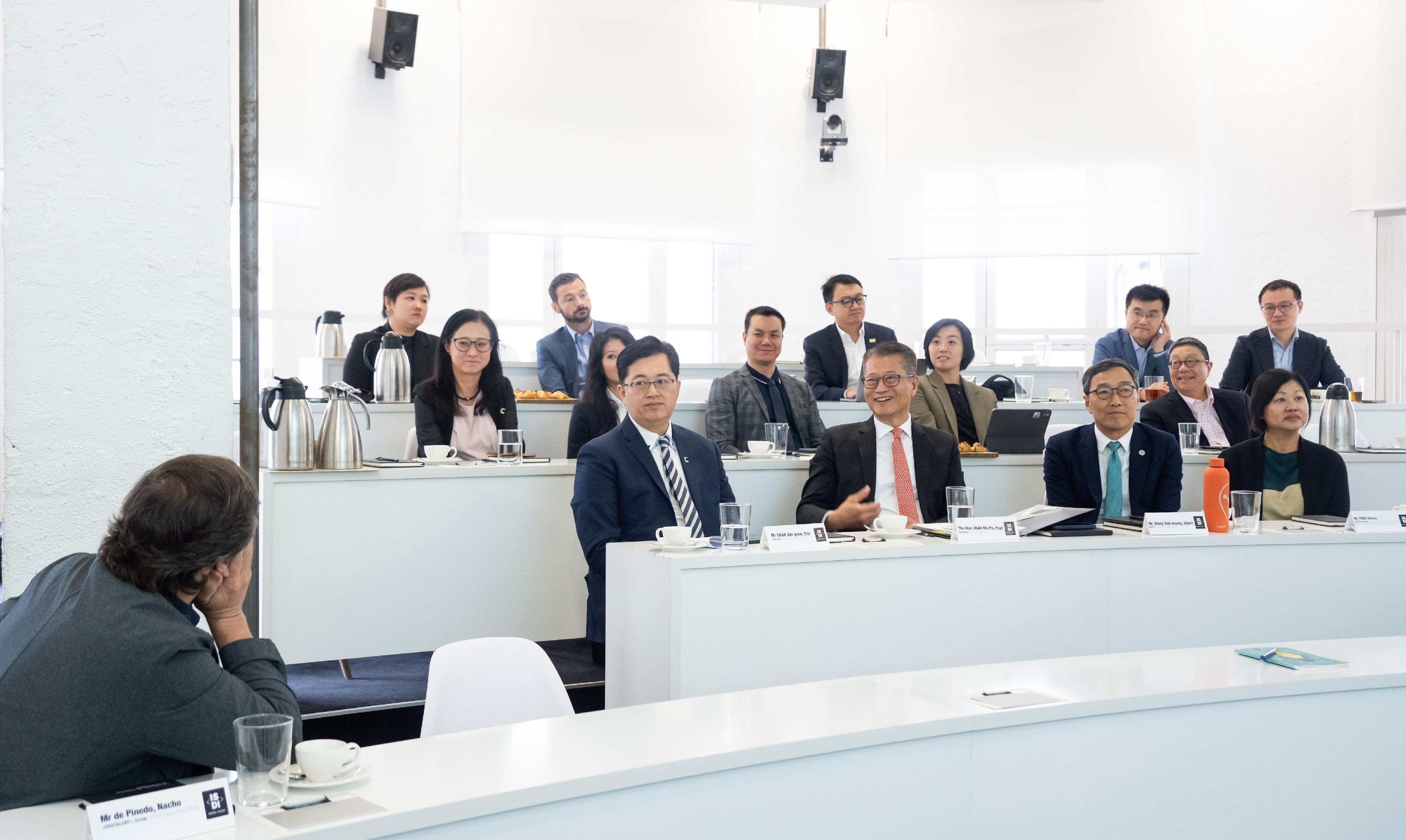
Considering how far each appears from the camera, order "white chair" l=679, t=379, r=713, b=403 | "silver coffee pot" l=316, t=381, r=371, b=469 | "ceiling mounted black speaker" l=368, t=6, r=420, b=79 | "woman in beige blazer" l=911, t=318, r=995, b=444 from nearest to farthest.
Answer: "silver coffee pot" l=316, t=381, r=371, b=469
"woman in beige blazer" l=911, t=318, r=995, b=444
"ceiling mounted black speaker" l=368, t=6, r=420, b=79
"white chair" l=679, t=379, r=713, b=403

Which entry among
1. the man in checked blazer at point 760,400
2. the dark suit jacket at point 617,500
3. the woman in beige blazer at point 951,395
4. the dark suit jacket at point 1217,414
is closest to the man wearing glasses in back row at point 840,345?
the woman in beige blazer at point 951,395

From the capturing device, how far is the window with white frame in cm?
762

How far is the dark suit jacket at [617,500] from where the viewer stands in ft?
9.75

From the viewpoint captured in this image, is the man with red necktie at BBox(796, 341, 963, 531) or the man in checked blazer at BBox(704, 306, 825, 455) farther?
the man in checked blazer at BBox(704, 306, 825, 455)

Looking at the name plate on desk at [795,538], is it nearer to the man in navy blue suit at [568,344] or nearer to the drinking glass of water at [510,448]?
the drinking glass of water at [510,448]

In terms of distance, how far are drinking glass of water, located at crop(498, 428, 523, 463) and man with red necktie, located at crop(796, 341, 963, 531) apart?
3.05 ft

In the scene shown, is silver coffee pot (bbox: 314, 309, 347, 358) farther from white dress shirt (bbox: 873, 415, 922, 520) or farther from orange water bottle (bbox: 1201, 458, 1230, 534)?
orange water bottle (bbox: 1201, 458, 1230, 534)

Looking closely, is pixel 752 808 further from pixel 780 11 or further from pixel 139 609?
pixel 780 11

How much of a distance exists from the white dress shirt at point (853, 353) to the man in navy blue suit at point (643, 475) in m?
2.34

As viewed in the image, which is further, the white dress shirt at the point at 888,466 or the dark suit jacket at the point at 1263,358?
the dark suit jacket at the point at 1263,358

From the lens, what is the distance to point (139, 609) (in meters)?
1.32

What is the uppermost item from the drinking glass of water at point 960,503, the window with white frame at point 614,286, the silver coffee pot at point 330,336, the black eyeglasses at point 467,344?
the window with white frame at point 614,286

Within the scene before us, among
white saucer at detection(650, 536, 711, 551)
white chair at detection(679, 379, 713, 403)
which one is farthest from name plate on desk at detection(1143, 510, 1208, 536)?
white chair at detection(679, 379, 713, 403)

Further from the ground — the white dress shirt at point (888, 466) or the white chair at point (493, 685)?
the white dress shirt at point (888, 466)
